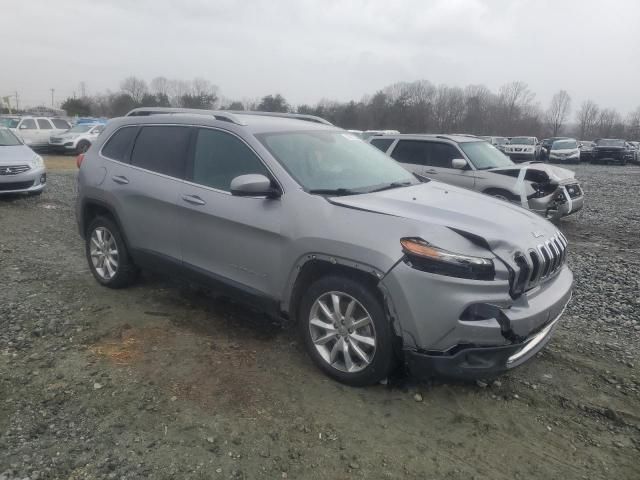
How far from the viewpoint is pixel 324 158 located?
156 inches

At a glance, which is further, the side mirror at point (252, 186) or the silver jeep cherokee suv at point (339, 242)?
the side mirror at point (252, 186)

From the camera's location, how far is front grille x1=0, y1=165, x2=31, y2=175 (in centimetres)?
955

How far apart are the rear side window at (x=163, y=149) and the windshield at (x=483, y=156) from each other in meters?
6.10

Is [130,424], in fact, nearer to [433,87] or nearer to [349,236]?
[349,236]

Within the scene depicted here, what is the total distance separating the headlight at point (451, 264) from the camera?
2.83 meters

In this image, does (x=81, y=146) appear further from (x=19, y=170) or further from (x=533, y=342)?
(x=533, y=342)

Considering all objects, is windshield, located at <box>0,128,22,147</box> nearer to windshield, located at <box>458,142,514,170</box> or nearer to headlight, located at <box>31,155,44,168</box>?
headlight, located at <box>31,155,44,168</box>

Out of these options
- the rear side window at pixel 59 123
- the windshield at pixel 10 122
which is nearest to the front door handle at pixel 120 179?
the rear side window at pixel 59 123

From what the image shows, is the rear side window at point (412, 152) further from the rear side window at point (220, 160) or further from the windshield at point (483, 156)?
the rear side window at point (220, 160)

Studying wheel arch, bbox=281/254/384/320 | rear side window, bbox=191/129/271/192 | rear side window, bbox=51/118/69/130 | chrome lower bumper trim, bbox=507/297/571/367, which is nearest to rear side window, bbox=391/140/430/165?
rear side window, bbox=191/129/271/192

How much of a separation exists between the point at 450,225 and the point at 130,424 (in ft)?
7.43

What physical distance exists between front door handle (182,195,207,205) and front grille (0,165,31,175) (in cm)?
750

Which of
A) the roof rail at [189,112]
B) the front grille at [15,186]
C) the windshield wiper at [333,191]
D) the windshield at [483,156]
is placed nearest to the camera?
the windshield wiper at [333,191]

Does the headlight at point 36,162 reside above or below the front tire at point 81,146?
above
